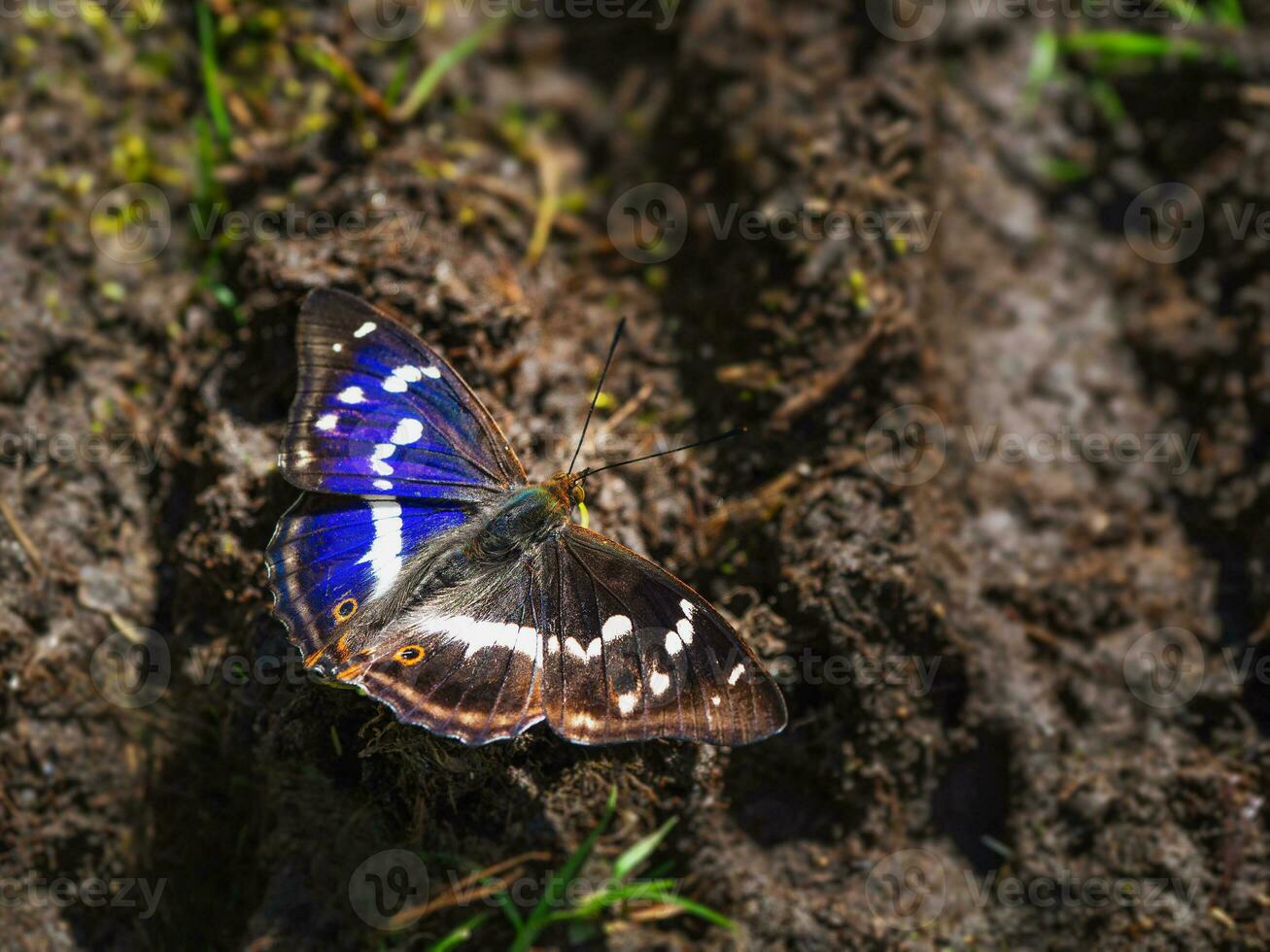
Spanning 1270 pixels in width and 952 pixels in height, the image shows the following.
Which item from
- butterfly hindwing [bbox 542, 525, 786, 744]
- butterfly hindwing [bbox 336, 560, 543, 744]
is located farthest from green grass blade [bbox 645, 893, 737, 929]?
butterfly hindwing [bbox 336, 560, 543, 744]

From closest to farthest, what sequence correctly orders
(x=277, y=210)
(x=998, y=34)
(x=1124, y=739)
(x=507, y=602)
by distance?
(x=507, y=602)
(x=1124, y=739)
(x=277, y=210)
(x=998, y=34)

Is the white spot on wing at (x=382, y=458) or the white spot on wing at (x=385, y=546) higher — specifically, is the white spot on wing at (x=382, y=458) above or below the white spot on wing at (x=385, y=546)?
above

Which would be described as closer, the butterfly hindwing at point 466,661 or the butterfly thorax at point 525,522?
the butterfly hindwing at point 466,661

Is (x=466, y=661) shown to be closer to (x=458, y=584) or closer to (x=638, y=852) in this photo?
(x=458, y=584)

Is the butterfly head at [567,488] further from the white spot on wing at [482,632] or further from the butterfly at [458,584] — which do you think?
the white spot on wing at [482,632]

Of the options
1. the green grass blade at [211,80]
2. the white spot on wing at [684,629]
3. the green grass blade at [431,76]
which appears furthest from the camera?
the green grass blade at [431,76]

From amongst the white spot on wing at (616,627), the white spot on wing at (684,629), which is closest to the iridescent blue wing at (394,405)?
the white spot on wing at (616,627)

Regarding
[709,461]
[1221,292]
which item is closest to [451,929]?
[709,461]

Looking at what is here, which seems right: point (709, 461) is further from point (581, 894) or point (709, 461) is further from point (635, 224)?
point (581, 894)
